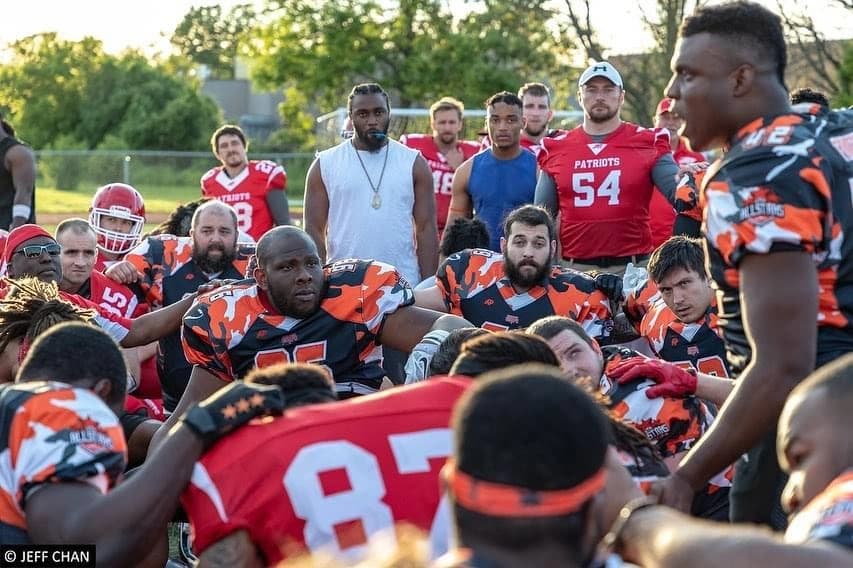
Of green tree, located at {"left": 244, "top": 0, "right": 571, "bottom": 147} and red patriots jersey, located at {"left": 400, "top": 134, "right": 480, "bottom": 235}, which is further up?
green tree, located at {"left": 244, "top": 0, "right": 571, "bottom": 147}

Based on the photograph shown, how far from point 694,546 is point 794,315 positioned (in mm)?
961

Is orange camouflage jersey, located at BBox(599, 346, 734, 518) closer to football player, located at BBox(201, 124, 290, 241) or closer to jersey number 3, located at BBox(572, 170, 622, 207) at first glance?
jersey number 3, located at BBox(572, 170, 622, 207)

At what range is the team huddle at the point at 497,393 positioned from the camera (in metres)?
2.23

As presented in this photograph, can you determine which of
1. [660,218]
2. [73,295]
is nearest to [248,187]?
[660,218]

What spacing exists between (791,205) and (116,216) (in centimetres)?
566

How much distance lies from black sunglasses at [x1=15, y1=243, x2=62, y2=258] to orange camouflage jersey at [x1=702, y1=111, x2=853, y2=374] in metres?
4.00

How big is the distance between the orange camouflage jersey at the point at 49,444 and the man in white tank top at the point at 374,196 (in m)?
4.63

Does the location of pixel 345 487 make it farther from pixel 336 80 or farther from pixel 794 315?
pixel 336 80

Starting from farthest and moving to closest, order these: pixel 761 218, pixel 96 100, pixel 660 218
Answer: pixel 96 100
pixel 660 218
pixel 761 218

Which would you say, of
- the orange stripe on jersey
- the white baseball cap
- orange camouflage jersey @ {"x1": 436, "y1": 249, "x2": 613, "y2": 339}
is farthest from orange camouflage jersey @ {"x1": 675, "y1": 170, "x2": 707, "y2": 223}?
the orange stripe on jersey

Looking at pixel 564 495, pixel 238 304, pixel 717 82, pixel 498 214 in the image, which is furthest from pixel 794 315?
pixel 498 214

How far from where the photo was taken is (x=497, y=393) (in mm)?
2188

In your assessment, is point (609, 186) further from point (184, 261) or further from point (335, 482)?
point (335, 482)

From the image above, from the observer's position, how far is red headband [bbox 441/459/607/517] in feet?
6.92
